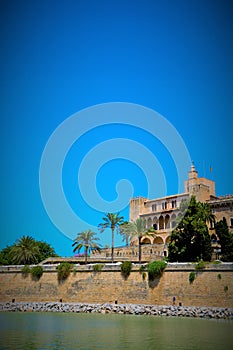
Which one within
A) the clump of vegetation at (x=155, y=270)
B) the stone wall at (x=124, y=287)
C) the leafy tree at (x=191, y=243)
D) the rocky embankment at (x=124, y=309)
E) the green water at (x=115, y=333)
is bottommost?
the green water at (x=115, y=333)

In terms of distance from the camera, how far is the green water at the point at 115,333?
19156 mm

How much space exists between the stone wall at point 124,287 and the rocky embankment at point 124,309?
3.77ft

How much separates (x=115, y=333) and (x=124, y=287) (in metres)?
12.6

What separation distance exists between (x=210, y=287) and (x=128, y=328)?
9296 millimetres

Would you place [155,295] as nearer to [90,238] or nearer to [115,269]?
[115,269]

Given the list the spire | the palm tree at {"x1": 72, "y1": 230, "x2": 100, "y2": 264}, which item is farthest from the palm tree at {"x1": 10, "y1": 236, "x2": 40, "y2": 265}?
the spire

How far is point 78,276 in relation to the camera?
37.1 metres

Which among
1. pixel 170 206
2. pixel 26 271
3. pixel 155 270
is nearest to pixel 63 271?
pixel 26 271

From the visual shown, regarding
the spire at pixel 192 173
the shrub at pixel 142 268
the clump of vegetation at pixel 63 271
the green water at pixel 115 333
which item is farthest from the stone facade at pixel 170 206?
the green water at pixel 115 333

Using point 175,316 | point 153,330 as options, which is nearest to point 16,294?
point 175,316

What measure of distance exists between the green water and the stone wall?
11.5 feet

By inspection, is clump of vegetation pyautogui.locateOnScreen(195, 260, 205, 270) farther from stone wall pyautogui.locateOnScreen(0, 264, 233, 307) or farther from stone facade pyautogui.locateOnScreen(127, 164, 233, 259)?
stone facade pyautogui.locateOnScreen(127, 164, 233, 259)

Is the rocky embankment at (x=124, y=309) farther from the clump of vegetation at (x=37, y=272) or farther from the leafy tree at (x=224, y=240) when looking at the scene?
the leafy tree at (x=224, y=240)

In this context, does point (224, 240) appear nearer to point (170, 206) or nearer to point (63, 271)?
point (63, 271)
